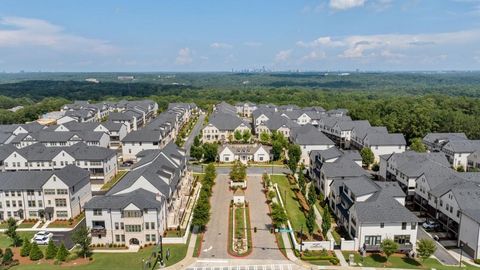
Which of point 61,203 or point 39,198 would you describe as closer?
point 61,203

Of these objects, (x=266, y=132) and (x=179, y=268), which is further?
(x=266, y=132)

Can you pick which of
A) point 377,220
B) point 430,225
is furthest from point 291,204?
point 430,225

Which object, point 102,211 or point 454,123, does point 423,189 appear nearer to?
point 102,211

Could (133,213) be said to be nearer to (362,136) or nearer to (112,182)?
(112,182)

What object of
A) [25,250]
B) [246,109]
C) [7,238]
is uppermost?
[246,109]

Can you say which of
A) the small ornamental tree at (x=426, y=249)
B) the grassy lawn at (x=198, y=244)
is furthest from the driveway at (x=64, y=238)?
the small ornamental tree at (x=426, y=249)

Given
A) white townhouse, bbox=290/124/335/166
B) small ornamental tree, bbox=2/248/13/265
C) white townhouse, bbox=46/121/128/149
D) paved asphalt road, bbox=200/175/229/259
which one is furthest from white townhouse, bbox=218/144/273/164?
small ornamental tree, bbox=2/248/13/265

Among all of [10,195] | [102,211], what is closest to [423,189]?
[102,211]
